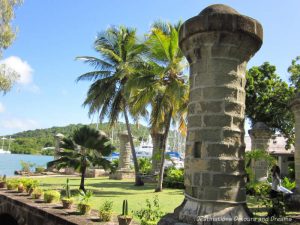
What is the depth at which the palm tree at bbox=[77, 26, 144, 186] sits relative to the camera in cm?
2208

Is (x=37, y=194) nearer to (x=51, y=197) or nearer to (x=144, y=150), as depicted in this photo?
(x=51, y=197)

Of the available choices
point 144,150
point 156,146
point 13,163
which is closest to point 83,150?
point 156,146

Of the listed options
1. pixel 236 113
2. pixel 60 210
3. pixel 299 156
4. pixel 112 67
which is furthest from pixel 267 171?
pixel 236 113

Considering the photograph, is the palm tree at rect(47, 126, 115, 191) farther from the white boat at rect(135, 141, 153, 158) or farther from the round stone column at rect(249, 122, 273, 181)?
the white boat at rect(135, 141, 153, 158)

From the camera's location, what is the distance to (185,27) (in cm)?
536

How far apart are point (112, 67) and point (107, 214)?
613 inches

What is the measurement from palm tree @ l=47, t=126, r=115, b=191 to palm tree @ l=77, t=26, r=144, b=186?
224 inches

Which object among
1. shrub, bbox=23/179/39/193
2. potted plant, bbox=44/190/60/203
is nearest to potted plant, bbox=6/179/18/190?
shrub, bbox=23/179/39/193

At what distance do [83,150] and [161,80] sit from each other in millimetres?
5347

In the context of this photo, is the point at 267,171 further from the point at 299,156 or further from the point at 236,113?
the point at 236,113

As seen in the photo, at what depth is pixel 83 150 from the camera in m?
15.9

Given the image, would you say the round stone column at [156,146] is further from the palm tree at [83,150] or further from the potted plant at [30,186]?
the potted plant at [30,186]

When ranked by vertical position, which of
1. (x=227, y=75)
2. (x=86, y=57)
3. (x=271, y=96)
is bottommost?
(x=227, y=75)

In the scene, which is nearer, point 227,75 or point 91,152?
point 227,75
